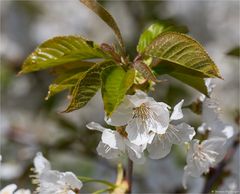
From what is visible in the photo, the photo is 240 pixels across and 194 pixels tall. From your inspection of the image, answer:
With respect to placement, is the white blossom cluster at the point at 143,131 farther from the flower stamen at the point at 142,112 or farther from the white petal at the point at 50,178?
the white petal at the point at 50,178

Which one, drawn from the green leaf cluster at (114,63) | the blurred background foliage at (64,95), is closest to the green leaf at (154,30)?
the green leaf cluster at (114,63)

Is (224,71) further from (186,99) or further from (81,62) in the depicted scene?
(81,62)

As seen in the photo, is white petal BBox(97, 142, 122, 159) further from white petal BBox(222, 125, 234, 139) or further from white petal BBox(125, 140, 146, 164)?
white petal BBox(222, 125, 234, 139)

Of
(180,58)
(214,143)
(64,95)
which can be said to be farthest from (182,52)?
(64,95)

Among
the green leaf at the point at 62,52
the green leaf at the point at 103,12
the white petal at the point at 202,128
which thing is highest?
the green leaf at the point at 103,12

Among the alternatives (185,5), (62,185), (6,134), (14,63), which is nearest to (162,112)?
(62,185)

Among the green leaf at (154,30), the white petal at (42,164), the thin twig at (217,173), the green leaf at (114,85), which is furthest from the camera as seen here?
the thin twig at (217,173)

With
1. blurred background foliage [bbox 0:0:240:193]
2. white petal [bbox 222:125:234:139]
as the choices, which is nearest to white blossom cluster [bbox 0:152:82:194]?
white petal [bbox 222:125:234:139]
